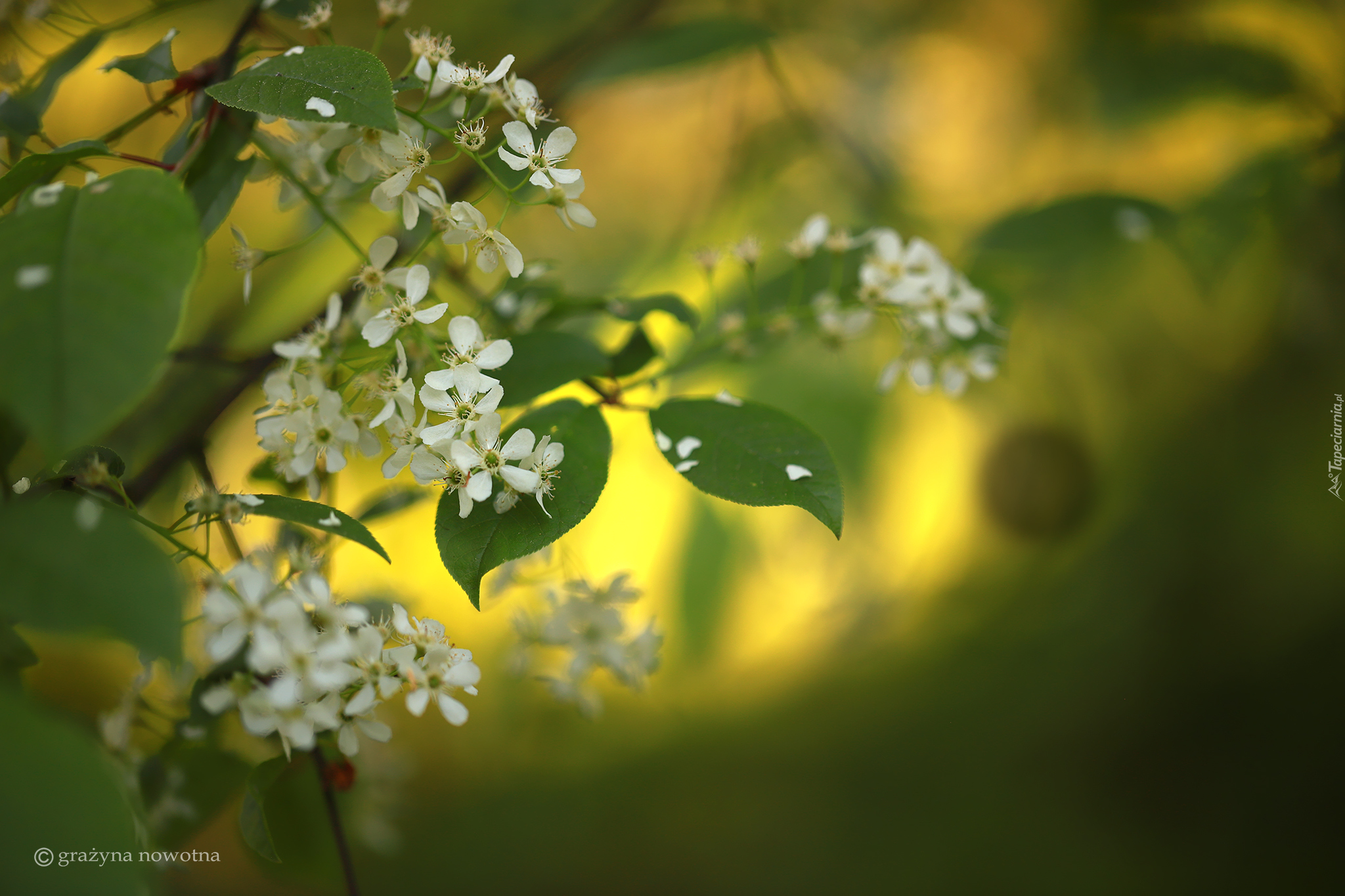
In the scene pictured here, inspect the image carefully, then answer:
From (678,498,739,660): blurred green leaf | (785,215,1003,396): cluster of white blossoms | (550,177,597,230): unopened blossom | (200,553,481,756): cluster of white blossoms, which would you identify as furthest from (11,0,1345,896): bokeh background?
(200,553,481,756): cluster of white blossoms

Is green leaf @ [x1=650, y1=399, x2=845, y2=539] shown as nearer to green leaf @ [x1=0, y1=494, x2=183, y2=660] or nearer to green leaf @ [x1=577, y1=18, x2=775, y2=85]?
green leaf @ [x1=0, y1=494, x2=183, y2=660]

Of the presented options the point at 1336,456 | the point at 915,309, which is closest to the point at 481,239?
the point at 915,309

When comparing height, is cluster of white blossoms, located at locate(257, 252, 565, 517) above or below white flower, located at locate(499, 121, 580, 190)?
below

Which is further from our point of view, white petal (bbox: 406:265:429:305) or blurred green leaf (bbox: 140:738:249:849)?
blurred green leaf (bbox: 140:738:249:849)

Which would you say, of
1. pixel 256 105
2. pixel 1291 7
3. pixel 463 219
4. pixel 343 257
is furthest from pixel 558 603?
pixel 1291 7

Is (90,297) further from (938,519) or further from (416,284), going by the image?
(938,519)

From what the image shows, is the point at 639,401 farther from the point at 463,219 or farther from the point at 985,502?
the point at 985,502
